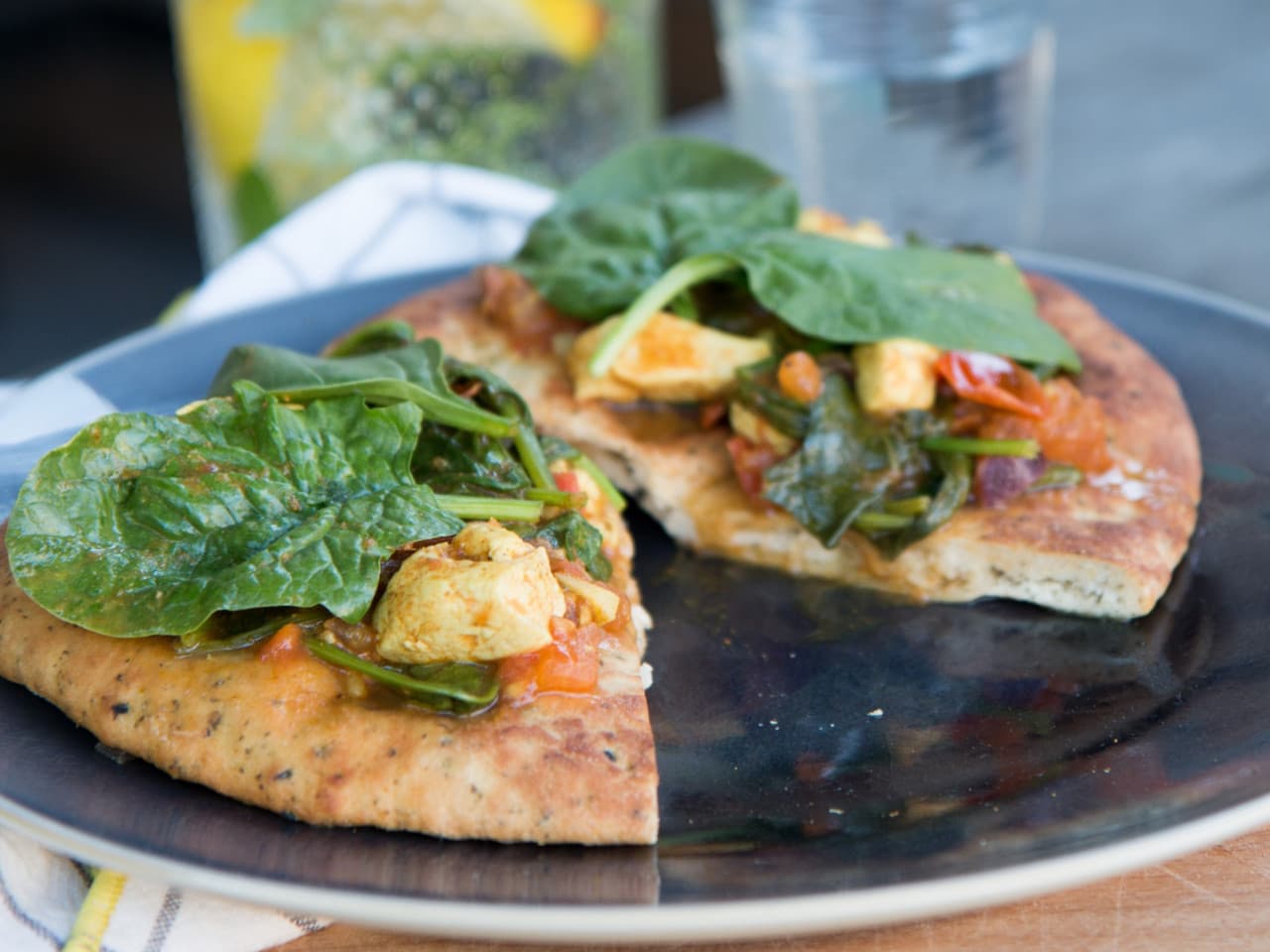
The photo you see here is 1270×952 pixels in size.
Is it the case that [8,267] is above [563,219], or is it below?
below

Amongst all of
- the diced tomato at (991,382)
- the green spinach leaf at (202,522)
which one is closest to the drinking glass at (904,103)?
the diced tomato at (991,382)

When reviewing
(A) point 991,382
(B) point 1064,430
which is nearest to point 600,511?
(A) point 991,382

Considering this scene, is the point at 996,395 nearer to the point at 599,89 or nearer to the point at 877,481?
the point at 877,481

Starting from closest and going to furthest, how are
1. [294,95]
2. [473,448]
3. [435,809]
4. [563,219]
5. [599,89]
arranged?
[435,809] < [473,448] < [563,219] < [294,95] < [599,89]

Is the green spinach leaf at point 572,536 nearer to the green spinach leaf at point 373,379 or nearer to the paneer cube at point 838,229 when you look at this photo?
the green spinach leaf at point 373,379

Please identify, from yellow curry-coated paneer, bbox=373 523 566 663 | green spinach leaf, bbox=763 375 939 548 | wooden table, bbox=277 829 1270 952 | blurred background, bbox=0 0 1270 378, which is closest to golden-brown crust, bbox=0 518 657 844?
yellow curry-coated paneer, bbox=373 523 566 663

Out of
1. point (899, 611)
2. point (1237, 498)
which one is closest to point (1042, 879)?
point (899, 611)

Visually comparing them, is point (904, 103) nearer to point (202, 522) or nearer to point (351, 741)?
point (202, 522)

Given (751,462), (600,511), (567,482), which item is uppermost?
(567,482)
